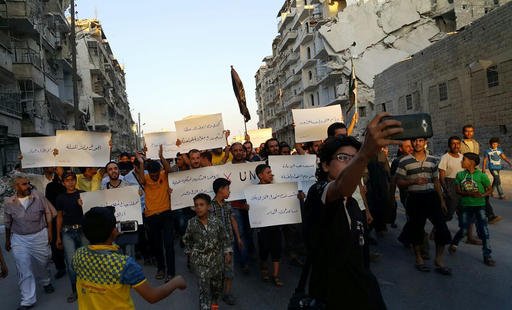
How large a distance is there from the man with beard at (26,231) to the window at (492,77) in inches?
747

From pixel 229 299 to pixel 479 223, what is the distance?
3.52m

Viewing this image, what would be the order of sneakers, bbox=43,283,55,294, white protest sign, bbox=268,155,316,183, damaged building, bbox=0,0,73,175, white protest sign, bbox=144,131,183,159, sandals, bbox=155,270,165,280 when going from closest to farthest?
sneakers, bbox=43,283,55,294 < sandals, bbox=155,270,165,280 < white protest sign, bbox=268,155,316,183 < white protest sign, bbox=144,131,183,159 < damaged building, bbox=0,0,73,175

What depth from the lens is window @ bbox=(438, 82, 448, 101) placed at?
79.3 feet

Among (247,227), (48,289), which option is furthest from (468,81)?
(48,289)

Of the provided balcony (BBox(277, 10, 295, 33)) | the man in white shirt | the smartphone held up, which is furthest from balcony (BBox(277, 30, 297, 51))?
the smartphone held up

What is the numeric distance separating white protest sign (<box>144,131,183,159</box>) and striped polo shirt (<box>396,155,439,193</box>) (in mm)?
4653

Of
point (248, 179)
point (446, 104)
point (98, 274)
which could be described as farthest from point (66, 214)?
point (446, 104)

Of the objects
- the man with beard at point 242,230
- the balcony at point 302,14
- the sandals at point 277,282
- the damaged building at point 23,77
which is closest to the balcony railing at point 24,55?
the damaged building at point 23,77

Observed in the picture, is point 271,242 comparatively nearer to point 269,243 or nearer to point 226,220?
point 269,243

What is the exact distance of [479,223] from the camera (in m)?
6.12

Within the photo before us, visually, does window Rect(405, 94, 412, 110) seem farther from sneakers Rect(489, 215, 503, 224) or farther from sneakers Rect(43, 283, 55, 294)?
sneakers Rect(43, 283, 55, 294)

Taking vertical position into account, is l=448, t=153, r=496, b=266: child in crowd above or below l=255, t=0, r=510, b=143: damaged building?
below

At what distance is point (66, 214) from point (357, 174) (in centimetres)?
511

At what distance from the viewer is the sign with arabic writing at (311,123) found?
792 cm
